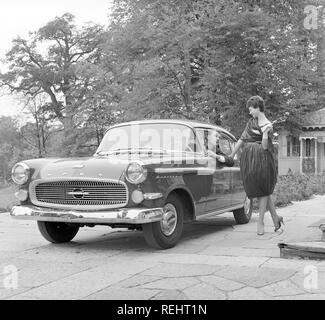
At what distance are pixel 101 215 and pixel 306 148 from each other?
2630 centimetres

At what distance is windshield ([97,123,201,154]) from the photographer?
7441 mm

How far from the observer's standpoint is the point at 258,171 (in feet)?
23.1

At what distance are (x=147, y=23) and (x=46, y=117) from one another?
22.3 meters

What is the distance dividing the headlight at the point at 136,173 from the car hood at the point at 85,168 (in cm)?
10

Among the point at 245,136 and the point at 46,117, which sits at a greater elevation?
the point at 46,117

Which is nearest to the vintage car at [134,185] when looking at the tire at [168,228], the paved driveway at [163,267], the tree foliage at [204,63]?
the tire at [168,228]

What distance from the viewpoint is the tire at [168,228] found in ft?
20.7

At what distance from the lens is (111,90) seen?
2780 centimetres

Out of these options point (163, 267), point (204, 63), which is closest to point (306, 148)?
point (204, 63)

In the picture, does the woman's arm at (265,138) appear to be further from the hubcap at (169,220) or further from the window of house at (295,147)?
the window of house at (295,147)

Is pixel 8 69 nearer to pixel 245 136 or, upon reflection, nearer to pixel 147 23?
pixel 147 23
